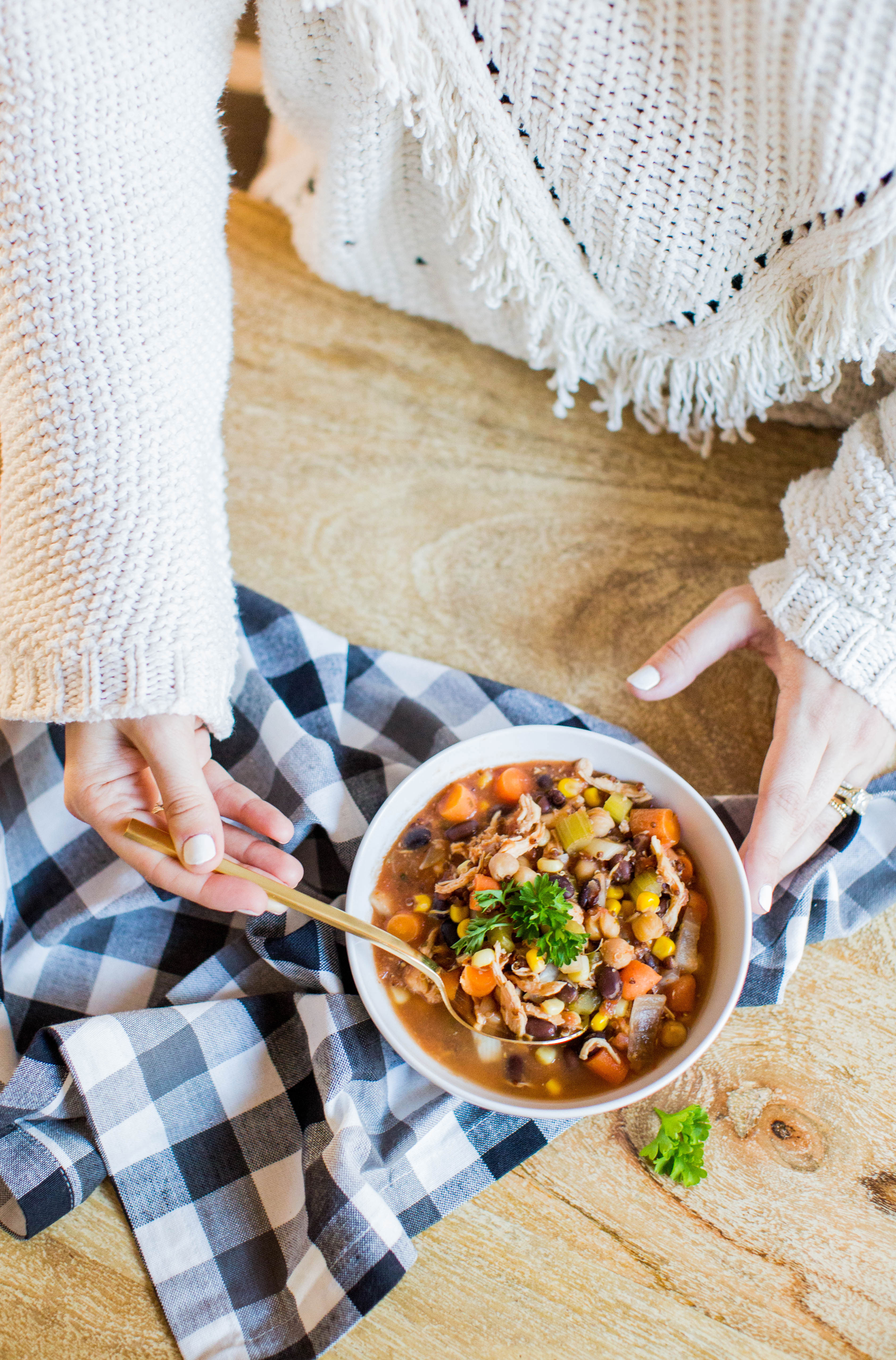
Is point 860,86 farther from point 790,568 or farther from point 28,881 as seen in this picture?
point 28,881

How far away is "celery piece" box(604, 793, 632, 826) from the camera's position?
4.10 feet

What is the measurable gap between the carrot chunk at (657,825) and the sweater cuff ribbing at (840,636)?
297mm

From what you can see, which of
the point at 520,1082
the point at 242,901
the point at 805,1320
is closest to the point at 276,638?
the point at 242,901

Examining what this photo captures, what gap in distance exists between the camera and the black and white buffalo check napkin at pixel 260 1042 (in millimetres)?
1150

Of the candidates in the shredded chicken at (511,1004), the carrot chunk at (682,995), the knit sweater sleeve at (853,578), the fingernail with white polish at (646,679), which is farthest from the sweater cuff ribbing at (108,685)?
the knit sweater sleeve at (853,578)

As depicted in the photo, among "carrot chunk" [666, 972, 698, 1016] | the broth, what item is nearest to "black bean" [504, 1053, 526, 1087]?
the broth

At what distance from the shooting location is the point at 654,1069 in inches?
43.7

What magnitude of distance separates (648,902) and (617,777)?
0.63ft

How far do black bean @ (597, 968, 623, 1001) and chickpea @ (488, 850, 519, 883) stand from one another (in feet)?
0.56

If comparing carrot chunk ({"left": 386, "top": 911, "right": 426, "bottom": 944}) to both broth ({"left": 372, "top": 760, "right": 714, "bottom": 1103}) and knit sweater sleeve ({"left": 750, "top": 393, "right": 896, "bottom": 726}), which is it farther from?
knit sweater sleeve ({"left": 750, "top": 393, "right": 896, "bottom": 726})

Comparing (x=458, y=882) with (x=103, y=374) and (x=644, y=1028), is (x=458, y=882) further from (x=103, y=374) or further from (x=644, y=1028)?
(x=103, y=374)

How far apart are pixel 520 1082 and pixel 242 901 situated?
416mm

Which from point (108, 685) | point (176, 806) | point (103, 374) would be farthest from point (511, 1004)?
point (103, 374)

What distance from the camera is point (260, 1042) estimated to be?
126cm
